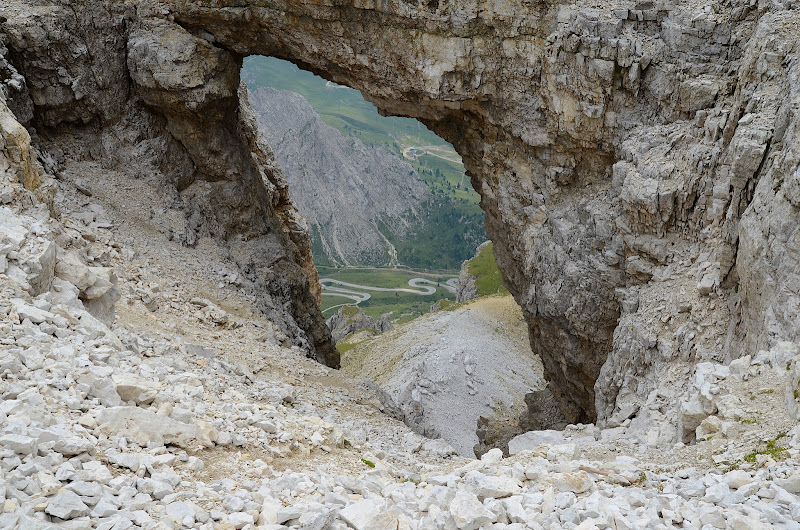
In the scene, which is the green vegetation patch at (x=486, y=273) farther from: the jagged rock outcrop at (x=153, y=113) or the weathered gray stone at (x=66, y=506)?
the weathered gray stone at (x=66, y=506)

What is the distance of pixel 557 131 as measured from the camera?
28266 millimetres

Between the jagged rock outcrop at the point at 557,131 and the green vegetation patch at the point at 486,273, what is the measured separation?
58025 millimetres

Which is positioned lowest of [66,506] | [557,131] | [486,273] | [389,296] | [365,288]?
[365,288]

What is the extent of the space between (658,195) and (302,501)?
18.2 m

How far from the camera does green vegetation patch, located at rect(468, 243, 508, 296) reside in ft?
315

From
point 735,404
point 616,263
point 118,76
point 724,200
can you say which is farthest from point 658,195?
point 118,76

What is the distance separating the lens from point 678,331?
20.7 m

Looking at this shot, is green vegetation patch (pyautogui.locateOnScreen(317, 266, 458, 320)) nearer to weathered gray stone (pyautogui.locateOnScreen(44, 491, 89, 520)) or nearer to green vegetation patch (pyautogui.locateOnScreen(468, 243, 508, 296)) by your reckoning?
green vegetation patch (pyautogui.locateOnScreen(468, 243, 508, 296))

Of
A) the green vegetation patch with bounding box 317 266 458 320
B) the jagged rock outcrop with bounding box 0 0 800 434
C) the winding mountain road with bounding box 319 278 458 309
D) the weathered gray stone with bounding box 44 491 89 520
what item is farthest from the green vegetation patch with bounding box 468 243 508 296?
the weathered gray stone with bounding box 44 491 89 520

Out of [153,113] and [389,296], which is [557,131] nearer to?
[153,113]

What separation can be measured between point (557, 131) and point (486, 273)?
242 ft

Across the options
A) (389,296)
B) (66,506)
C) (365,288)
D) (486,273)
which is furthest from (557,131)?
(365,288)

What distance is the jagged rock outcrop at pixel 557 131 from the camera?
19.5 m

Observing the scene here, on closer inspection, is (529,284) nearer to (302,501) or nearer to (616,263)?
(616,263)
